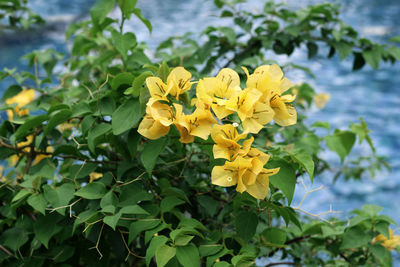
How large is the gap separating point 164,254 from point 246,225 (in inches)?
4.6

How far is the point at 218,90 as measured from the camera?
445 mm

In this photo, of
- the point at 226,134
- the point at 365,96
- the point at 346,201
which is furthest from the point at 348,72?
the point at 226,134

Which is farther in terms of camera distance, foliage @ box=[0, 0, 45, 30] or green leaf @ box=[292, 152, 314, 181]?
foliage @ box=[0, 0, 45, 30]

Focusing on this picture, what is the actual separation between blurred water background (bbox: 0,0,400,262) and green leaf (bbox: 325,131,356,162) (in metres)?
1.18

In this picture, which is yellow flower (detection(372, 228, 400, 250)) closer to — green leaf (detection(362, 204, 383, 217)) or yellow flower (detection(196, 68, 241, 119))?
green leaf (detection(362, 204, 383, 217))

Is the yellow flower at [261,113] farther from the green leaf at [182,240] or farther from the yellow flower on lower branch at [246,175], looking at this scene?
the green leaf at [182,240]

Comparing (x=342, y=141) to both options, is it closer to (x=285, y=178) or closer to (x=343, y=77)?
(x=285, y=178)

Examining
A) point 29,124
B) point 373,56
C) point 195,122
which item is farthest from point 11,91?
point 373,56

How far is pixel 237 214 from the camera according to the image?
0.49m

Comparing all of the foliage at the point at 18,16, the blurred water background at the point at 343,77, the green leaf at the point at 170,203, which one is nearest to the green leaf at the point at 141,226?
the green leaf at the point at 170,203

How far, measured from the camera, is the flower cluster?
1.32 ft

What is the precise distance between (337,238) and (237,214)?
0.27 metres

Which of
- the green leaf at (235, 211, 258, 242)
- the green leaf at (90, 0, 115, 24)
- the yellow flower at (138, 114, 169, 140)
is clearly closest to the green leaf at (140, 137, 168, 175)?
the yellow flower at (138, 114, 169, 140)

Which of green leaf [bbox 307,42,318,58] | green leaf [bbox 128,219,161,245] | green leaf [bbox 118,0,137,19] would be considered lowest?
green leaf [bbox 307,42,318,58]
